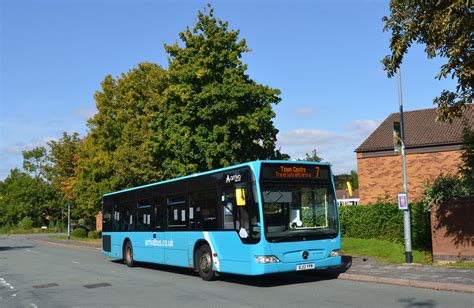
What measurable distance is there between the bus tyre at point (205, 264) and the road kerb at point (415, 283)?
343 centimetres

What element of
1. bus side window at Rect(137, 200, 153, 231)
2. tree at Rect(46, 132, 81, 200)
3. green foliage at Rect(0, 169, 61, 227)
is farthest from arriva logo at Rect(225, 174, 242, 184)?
green foliage at Rect(0, 169, 61, 227)

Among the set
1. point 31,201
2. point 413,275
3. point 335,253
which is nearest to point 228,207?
point 335,253

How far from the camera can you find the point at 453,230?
1452 cm

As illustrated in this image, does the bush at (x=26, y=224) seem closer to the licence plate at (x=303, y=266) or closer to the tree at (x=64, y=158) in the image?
the tree at (x=64, y=158)

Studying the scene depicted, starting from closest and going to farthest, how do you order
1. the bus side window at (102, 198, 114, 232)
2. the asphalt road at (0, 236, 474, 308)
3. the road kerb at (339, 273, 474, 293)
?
the asphalt road at (0, 236, 474, 308) < the road kerb at (339, 273, 474, 293) < the bus side window at (102, 198, 114, 232)

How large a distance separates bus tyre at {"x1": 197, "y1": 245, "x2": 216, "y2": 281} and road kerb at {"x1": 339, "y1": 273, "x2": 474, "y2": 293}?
3.43 m

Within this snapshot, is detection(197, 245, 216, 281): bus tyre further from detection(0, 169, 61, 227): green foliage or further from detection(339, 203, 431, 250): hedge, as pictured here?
detection(0, 169, 61, 227): green foliage

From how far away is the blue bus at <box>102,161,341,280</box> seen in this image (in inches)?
441

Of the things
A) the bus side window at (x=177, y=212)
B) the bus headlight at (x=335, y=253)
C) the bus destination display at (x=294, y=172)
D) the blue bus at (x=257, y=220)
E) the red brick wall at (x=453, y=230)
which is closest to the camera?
the blue bus at (x=257, y=220)

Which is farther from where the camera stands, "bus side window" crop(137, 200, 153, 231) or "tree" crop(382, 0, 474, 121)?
"bus side window" crop(137, 200, 153, 231)

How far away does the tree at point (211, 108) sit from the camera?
2231 centimetres

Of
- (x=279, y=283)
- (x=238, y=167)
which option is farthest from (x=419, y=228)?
(x=238, y=167)

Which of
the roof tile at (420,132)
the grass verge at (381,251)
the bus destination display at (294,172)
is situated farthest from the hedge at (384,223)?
the roof tile at (420,132)

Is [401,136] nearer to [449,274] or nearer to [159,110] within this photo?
[449,274]
